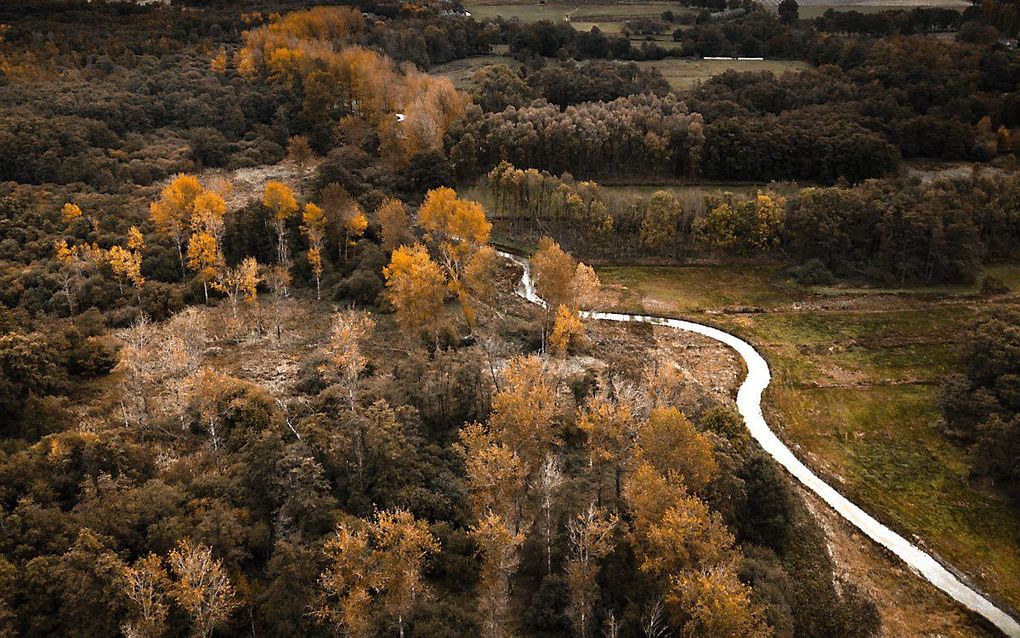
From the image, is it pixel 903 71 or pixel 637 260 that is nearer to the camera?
pixel 637 260

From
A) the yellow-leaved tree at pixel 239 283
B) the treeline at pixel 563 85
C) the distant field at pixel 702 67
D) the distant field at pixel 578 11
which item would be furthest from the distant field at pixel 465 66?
the yellow-leaved tree at pixel 239 283

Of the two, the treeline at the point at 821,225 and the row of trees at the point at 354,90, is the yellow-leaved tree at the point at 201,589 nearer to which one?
the treeline at the point at 821,225

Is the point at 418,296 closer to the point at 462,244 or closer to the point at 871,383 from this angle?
the point at 462,244

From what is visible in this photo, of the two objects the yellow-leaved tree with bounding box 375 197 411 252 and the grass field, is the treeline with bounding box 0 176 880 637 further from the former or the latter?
the yellow-leaved tree with bounding box 375 197 411 252

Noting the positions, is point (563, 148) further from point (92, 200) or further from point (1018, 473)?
point (1018, 473)

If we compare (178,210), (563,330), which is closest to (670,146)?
(563,330)

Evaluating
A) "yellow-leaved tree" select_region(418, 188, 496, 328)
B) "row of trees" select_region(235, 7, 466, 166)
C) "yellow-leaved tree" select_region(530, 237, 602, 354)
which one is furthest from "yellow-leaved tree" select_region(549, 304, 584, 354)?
"row of trees" select_region(235, 7, 466, 166)

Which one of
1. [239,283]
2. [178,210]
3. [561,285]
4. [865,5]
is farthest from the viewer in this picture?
[865,5]

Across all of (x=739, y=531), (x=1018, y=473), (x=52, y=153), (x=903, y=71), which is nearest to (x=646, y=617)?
(x=739, y=531)
